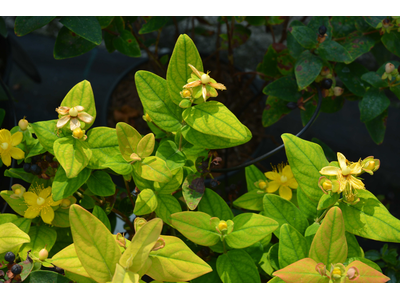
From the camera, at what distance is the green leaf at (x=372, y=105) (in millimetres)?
682

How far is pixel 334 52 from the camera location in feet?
2.19

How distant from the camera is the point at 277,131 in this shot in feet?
4.27

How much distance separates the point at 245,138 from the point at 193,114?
8 cm

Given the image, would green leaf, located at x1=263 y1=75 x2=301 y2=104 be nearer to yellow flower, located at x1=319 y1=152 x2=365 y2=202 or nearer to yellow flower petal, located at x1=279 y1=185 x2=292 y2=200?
yellow flower petal, located at x1=279 y1=185 x2=292 y2=200

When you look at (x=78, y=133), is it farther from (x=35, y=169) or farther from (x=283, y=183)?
(x=283, y=183)

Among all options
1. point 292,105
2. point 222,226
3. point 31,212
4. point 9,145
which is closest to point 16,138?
point 9,145

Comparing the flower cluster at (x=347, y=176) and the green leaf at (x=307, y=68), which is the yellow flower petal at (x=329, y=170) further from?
the green leaf at (x=307, y=68)

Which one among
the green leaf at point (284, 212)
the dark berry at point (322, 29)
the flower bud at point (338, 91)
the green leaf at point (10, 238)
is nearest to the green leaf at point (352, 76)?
the flower bud at point (338, 91)

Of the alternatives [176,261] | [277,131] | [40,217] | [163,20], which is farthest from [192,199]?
[277,131]

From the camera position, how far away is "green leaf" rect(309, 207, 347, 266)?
1.32ft

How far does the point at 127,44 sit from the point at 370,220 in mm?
615

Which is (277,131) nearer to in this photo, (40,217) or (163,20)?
(163,20)

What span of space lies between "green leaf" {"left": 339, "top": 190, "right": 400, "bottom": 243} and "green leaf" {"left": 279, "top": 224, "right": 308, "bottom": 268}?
0.25ft

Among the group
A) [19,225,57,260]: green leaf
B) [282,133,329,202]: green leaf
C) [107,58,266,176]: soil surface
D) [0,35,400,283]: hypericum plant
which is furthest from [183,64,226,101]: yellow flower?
[107,58,266,176]: soil surface
